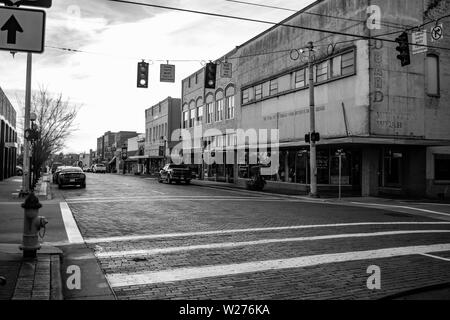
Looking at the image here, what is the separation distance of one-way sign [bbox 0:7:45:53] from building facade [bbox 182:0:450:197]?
18658 mm

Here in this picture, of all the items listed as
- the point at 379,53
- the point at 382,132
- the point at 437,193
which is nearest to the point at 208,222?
the point at 382,132

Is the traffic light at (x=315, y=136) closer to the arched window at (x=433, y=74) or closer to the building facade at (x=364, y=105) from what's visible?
the building facade at (x=364, y=105)

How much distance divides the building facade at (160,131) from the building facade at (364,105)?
27.5 metres

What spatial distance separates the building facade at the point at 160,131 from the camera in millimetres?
57416

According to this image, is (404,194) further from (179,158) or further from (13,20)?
(179,158)

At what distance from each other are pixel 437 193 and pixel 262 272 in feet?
71.0

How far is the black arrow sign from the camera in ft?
17.4

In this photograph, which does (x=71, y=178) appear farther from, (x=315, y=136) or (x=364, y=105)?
(x=364, y=105)

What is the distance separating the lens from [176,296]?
5504mm

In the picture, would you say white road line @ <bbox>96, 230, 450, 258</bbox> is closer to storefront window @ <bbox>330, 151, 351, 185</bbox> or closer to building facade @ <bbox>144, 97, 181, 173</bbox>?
storefront window @ <bbox>330, 151, 351, 185</bbox>

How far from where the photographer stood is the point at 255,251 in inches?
328

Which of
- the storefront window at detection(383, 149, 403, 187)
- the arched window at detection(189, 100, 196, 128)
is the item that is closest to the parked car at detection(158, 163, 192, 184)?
the arched window at detection(189, 100, 196, 128)

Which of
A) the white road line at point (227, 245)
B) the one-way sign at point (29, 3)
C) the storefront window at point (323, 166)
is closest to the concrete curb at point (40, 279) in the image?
the white road line at point (227, 245)
